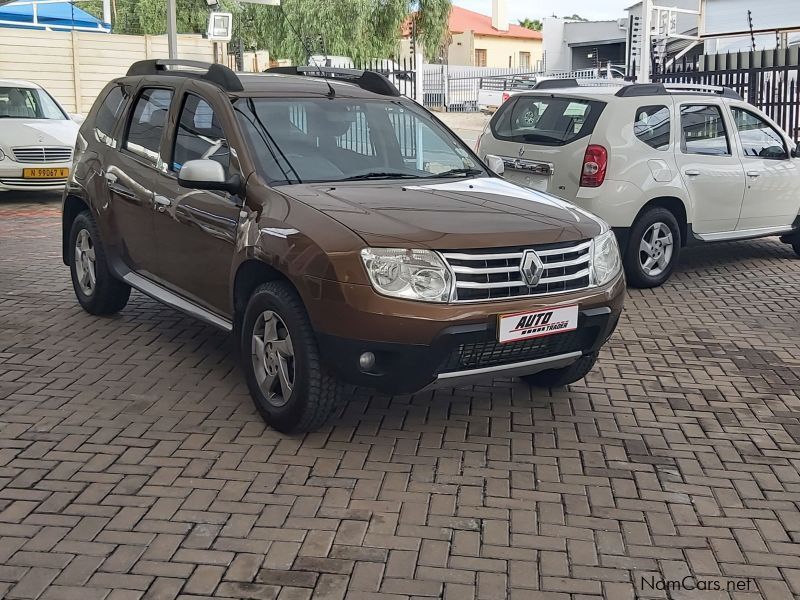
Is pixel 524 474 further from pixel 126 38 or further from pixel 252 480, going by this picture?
pixel 126 38

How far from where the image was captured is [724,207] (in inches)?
353

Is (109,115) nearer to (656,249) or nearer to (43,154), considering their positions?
(656,249)

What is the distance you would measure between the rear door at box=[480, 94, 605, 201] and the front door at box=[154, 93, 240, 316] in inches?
122

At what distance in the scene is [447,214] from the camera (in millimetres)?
4719

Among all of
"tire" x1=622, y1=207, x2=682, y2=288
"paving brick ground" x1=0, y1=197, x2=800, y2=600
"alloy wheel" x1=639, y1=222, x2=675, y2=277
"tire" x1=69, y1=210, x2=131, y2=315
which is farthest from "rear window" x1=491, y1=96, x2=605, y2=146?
"tire" x1=69, y1=210, x2=131, y2=315

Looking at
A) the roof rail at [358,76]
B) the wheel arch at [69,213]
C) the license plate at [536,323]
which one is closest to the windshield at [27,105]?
the wheel arch at [69,213]

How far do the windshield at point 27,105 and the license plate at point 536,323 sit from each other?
11932 millimetres

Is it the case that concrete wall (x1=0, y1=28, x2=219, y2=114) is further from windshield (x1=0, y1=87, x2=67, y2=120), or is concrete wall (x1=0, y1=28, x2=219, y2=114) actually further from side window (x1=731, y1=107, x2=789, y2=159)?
side window (x1=731, y1=107, x2=789, y2=159)

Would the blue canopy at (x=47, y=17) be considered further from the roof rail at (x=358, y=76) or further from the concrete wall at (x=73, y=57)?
the roof rail at (x=358, y=76)

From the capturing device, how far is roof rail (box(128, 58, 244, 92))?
5.54 metres

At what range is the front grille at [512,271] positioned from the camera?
444 cm

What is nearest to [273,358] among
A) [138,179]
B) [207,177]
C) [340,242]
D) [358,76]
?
[340,242]

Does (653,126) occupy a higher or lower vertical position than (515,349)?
higher

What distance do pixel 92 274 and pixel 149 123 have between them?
1411 millimetres
